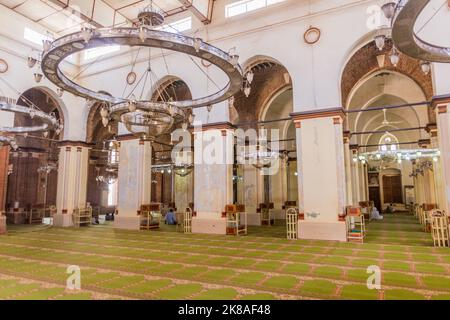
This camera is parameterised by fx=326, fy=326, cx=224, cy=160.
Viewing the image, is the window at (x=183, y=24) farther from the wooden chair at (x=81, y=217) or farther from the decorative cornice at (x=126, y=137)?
the wooden chair at (x=81, y=217)

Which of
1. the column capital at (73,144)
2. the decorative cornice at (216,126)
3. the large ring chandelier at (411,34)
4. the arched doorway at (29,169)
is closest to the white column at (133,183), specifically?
the column capital at (73,144)

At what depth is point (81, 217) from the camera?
12492 millimetres

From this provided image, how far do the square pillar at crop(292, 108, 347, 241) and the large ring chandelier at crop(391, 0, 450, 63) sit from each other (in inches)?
153

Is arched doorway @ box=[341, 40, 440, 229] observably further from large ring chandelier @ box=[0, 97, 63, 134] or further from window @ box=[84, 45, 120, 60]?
window @ box=[84, 45, 120, 60]

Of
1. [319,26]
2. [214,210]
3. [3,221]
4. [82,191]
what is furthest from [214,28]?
[3,221]

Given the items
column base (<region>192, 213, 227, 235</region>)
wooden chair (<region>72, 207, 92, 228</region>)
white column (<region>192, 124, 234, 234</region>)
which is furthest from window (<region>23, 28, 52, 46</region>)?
column base (<region>192, 213, 227, 235</region>)

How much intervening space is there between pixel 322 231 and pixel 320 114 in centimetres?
298

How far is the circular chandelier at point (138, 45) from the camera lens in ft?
16.0

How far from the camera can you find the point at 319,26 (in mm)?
8859

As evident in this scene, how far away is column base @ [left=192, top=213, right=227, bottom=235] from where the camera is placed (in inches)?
369

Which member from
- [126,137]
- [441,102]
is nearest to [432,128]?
[441,102]

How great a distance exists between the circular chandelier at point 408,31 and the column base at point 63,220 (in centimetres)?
1163

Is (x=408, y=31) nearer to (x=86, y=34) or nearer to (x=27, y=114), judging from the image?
(x=86, y=34)

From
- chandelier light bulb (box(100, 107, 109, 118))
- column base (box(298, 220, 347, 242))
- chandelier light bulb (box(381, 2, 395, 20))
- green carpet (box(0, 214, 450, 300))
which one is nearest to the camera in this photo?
chandelier light bulb (box(381, 2, 395, 20))
